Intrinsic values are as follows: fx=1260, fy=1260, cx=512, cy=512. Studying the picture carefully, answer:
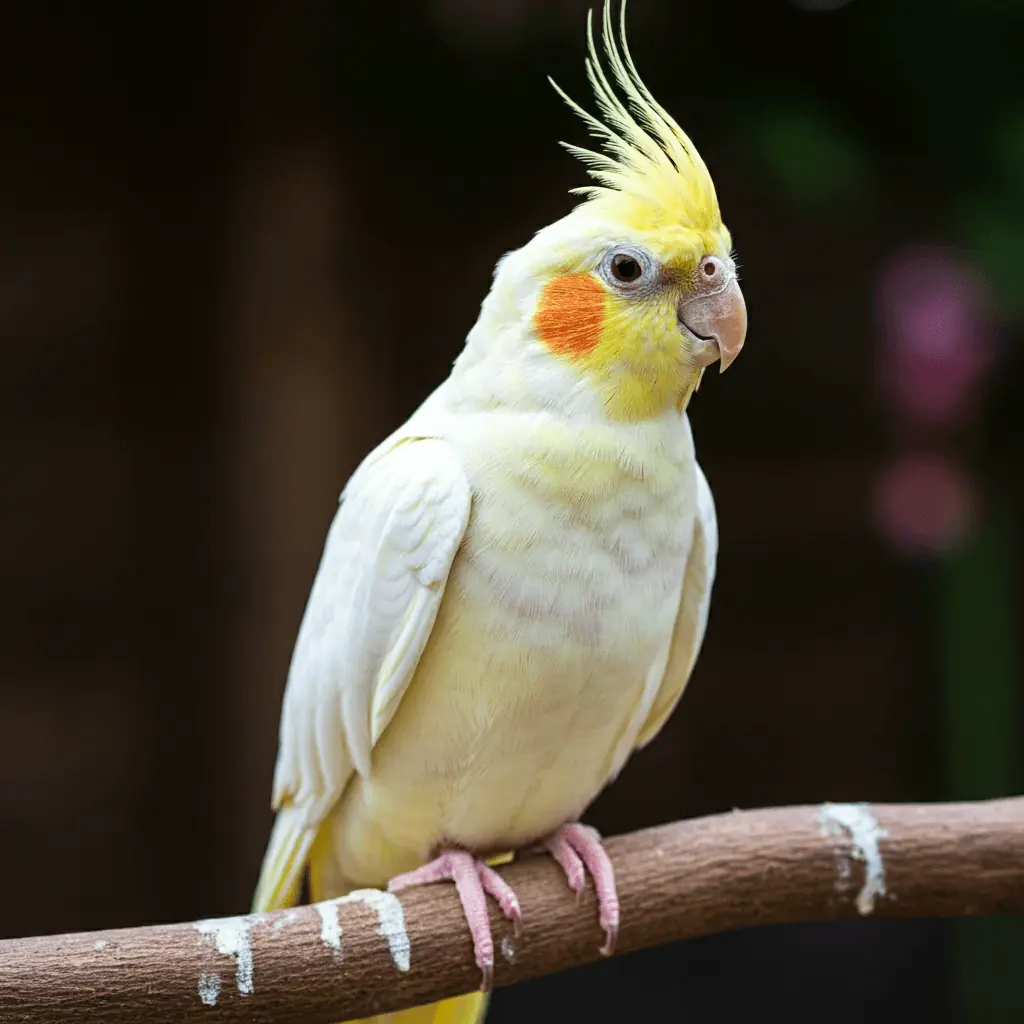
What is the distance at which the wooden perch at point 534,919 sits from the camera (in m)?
1.48

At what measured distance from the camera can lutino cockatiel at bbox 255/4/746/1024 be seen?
5.24 feet

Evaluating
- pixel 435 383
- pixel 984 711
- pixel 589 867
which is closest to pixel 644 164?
pixel 589 867

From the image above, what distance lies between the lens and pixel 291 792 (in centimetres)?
185

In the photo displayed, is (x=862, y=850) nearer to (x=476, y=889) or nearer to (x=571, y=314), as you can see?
(x=476, y=889)

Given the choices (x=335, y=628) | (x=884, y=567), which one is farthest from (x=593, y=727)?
(x=884, y=567)

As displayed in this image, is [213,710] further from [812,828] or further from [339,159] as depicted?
[812,828]

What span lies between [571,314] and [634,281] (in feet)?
0.29

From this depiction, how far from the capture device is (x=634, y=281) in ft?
5.24

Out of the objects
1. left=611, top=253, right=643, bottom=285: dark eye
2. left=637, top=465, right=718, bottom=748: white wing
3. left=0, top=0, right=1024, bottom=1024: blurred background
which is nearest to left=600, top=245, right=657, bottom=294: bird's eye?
left=611, top=253, right=643, bottom=285: dark eye

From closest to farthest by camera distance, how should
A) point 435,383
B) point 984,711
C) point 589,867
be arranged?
point 589,867, point 984,711, point 435,383

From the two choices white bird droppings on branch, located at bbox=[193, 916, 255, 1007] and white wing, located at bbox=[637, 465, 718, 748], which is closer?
white bird droppings on branch, located at bbox=[193, 916, 255, 1007]

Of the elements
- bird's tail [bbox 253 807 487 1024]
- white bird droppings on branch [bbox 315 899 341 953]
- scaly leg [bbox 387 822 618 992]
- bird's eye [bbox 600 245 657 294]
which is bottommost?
bird's tail [bbox 253 807 487 1024]

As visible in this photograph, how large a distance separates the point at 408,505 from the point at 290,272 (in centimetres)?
180

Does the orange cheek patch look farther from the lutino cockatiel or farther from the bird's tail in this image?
the bird's tail
